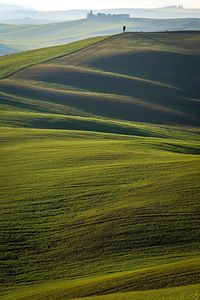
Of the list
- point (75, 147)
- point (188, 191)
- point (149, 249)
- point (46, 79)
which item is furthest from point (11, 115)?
point (149, 249)

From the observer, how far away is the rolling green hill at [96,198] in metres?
23.2

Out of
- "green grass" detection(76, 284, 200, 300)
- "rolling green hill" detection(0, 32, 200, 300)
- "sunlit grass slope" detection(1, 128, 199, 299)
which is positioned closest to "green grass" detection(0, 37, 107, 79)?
"rolling green hill" detection(0, 32, 200, 300)

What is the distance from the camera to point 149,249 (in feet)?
85.4

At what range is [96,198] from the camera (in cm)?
3138

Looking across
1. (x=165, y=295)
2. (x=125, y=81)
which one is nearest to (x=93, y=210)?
(x=165, y=295)

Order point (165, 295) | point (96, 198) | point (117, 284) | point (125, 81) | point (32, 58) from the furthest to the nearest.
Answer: point (32, 58) < point (125, 81) < point (96, 198) < point (117, 284) < point (165, 295)

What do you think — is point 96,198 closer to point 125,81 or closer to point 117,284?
point 117,284

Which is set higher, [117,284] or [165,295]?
[165,295]

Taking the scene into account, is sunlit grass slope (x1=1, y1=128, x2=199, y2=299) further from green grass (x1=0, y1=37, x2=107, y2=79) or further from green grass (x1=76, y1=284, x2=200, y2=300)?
green grass (x1=0, y1=37, x2=107, y2=79)

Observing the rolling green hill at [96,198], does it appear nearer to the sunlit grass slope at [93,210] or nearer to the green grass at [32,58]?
the sunlit grass slope at [93,210]

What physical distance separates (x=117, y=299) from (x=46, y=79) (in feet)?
193

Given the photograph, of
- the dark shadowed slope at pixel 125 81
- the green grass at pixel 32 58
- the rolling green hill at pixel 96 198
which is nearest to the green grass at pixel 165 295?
the rolling green hill at pixel 96 198

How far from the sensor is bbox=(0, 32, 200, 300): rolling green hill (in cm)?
2319

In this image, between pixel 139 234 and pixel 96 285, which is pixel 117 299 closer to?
pixel 96 285
